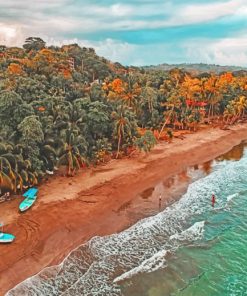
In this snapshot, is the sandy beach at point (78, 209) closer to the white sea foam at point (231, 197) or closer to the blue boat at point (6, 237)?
the blue boat at point (6, 237)

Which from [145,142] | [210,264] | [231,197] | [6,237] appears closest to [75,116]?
[145,142]

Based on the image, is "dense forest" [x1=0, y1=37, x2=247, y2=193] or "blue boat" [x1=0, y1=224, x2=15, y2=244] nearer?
"blue boat" [x1=0, y1=224, x2=15, y2=244]

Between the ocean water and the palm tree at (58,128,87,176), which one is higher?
the palm tree at (58,128,87,176)

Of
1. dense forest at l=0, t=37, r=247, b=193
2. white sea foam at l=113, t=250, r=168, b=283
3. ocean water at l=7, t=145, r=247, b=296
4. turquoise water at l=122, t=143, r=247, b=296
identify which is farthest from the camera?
dense forest at l=0, t=37, r=247, b=193

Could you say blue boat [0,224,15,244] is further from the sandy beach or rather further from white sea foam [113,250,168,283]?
white sea foam [113,250,168,283]

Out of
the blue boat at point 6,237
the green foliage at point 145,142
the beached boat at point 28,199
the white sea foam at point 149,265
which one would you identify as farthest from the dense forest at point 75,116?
the white sea foam at point 149,265

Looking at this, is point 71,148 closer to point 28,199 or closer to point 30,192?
point 30,192

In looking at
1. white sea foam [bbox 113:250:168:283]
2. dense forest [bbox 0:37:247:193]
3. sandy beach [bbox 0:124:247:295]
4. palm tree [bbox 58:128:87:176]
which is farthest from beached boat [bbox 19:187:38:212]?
white sea foam [bbox 113:250:168:283]
